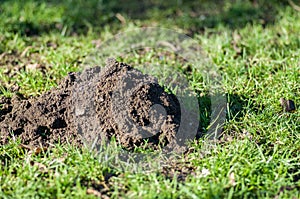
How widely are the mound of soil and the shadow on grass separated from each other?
6.21 ft

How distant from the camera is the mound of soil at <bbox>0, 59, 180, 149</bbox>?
137 inches

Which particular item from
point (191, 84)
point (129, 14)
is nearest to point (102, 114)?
point (191, 84)

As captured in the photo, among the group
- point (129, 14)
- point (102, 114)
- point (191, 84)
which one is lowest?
point (102, 114)

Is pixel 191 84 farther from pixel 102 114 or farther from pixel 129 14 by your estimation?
pixel 129 14

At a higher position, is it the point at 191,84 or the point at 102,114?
the point at 191,84

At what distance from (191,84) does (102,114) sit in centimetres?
111

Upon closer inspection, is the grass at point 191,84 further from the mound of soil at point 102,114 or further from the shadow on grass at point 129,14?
the mound of soil at point 102,114

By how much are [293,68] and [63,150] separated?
222 cm

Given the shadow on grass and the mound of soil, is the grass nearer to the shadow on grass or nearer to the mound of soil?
the shadow on grass

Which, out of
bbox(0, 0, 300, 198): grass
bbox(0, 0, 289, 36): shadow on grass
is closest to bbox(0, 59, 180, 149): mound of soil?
bbox(0, 0, 300, 198): grass

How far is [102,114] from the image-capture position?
352 centimetres

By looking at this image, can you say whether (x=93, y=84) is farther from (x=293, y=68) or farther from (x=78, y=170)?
(x=293, y=68)

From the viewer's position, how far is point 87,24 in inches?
221

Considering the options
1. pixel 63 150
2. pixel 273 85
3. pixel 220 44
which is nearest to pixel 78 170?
pixel 63 150
